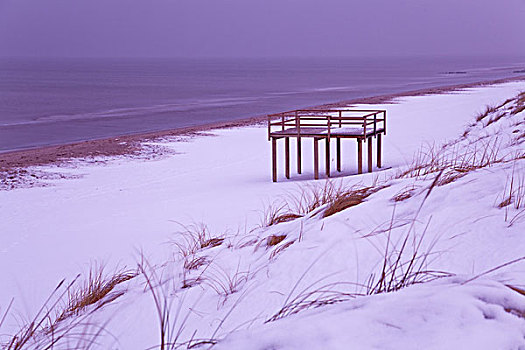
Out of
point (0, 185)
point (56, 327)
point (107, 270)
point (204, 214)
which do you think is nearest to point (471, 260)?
point (56, 327)

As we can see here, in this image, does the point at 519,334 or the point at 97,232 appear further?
the point at 97,232

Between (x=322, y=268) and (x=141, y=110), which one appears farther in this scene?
(x=141, y=110)

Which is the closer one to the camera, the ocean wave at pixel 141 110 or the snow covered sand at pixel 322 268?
the snow covered sand at pixel 322 268

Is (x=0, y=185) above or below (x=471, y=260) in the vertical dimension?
below

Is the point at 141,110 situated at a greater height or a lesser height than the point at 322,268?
lesser

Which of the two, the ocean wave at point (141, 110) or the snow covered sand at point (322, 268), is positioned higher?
the snow covered sand at point (322, 268)

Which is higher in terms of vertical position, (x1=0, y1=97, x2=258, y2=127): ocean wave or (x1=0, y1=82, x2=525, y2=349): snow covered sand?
(x1=0, y1=82, x2=525, y2=349): snow covered sand

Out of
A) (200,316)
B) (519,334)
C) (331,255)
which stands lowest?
(200,316)

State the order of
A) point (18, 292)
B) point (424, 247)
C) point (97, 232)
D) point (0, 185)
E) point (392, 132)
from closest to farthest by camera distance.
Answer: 1. point (424, 247)
2. point (18, 292)
3. point (97, 232)
4. point (0, 185)
5. point (392, 132)

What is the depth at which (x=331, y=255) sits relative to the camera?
399cm

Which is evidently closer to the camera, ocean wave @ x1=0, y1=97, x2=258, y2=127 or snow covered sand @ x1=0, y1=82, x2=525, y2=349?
snow covered sand @ x1=0, y1=82, x2=525, y2=349

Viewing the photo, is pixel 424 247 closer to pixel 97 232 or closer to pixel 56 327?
pixel 56 327

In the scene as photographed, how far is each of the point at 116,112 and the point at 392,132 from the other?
1211 inches

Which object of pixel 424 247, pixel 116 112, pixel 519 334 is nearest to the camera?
pixel 519 334
